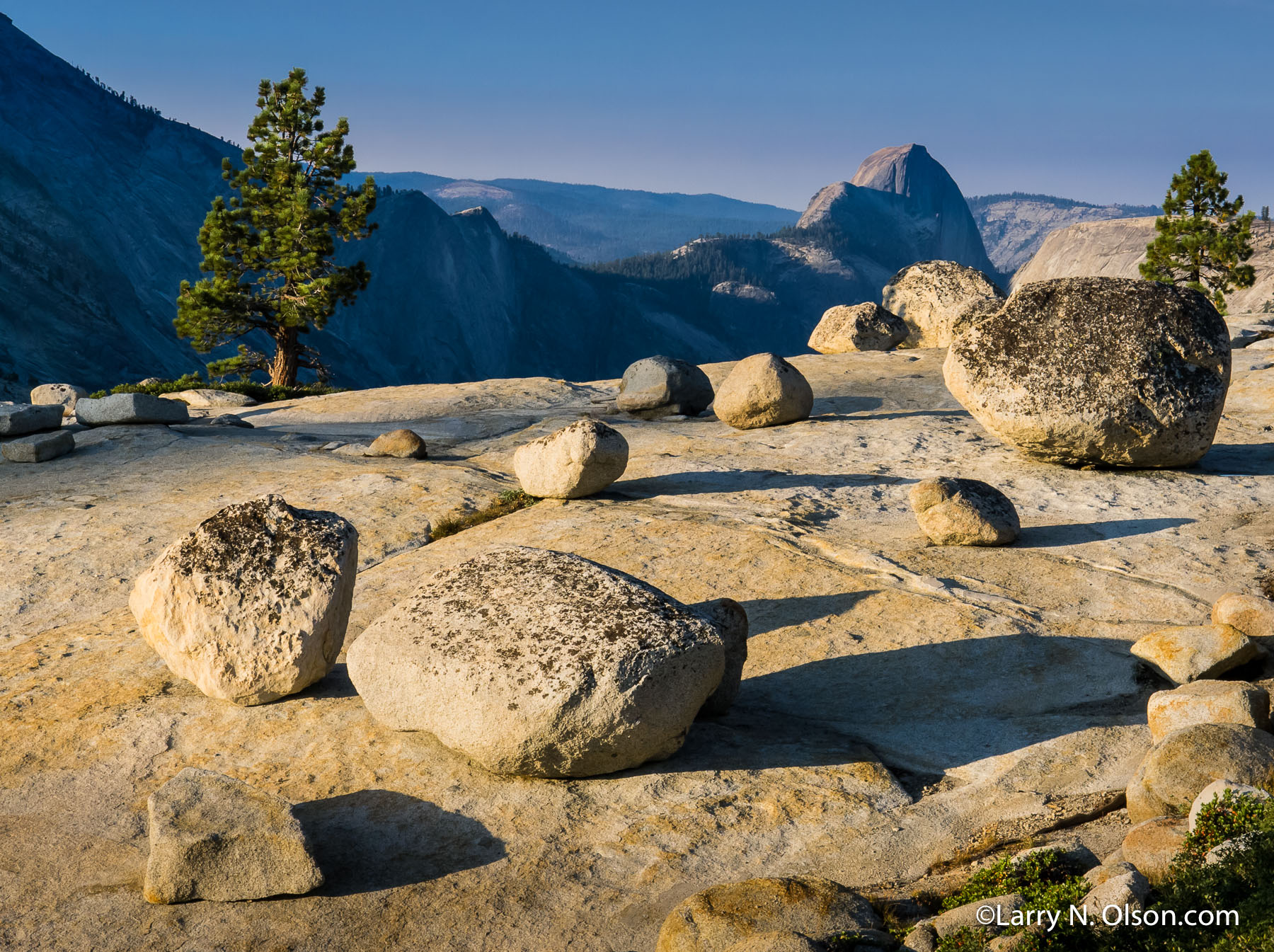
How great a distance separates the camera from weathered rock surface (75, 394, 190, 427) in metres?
18.7

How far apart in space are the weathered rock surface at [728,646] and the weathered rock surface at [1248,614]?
171 inches

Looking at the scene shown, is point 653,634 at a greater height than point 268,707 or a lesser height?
greater

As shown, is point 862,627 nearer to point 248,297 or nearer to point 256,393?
point 256,393

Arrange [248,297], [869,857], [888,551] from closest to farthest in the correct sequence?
[869,857] < [888,551] < [248,297]

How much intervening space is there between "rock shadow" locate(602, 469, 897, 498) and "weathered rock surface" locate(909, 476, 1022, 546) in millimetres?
2532

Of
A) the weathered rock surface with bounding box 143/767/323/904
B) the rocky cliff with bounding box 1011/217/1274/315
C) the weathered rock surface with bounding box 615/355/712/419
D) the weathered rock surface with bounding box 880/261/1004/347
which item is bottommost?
the weathered rock surface with bounding box 143/767/323/904

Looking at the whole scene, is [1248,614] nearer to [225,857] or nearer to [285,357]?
[225,857]

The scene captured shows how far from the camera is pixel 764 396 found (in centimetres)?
1805

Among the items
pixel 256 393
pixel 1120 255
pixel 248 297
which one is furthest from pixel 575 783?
pixel 1120 255

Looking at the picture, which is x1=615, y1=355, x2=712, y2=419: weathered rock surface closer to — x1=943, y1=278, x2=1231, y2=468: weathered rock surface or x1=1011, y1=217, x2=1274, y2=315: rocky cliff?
x1=943, y1=278, x2=1231, y2=468: weathered rock surface

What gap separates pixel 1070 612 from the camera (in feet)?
32.0

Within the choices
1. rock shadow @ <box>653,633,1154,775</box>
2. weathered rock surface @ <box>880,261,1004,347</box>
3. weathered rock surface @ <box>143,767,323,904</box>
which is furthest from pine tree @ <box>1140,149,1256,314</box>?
weathered rock surface @ <box>143,767,323,904</box>

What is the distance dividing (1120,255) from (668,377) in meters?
116

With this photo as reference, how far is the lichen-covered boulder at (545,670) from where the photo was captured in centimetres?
664
